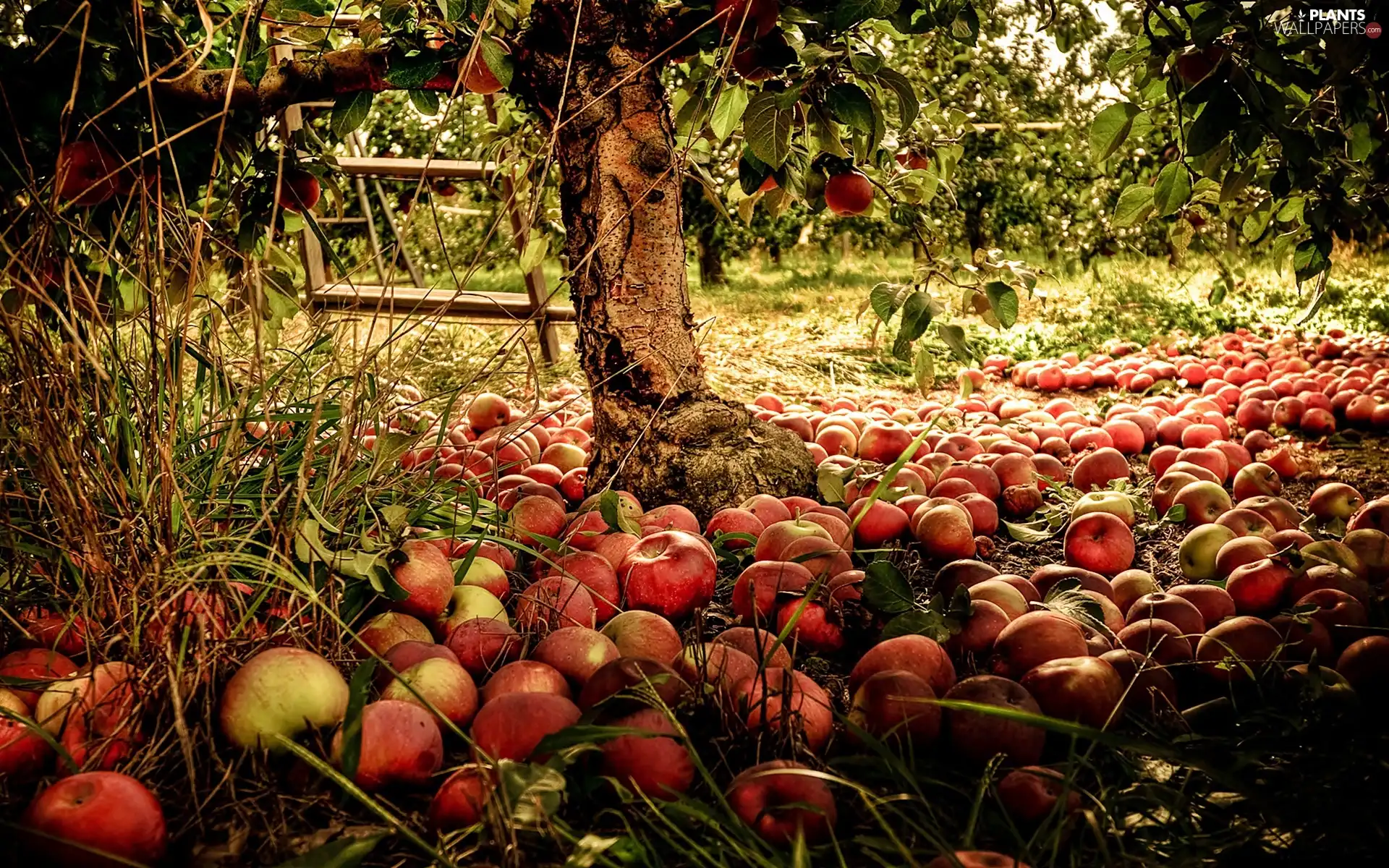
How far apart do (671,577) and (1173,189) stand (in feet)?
4.55

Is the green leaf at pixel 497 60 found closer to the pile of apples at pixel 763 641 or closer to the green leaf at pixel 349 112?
the green leaf at pixel 349 112

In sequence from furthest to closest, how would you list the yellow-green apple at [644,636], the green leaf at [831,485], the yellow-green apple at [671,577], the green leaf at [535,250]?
1. the green leaf at [535,250]
2. the green leaf at [831,485]
3. the yellow-green apple at [671,577]
4. the yellow-green apple at [644,636]

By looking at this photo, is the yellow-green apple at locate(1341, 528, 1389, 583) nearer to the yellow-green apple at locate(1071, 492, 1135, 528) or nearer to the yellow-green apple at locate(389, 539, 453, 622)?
the yellow-green apple at locate(1071, 492, 1135, 528)

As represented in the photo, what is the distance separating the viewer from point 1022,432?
326 centimetres

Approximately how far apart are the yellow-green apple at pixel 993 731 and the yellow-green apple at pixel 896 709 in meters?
0.03

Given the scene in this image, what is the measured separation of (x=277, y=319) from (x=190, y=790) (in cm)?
137

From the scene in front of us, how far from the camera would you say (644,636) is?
1.53 m

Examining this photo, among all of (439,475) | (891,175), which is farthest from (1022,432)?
(439,475)

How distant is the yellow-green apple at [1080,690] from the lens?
1.34 metres

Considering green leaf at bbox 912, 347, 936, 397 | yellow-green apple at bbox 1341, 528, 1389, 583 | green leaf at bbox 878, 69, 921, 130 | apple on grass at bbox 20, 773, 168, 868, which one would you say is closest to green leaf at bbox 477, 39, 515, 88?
green leaf at bbox 878, 69, 921, 130

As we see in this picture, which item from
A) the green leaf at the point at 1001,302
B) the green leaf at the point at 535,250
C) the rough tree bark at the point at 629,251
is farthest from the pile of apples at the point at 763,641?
the green leaf at the point at 535,250

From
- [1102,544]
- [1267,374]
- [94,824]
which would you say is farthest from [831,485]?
[1267,374]

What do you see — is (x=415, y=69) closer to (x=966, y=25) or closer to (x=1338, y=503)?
(x=966, y=25)

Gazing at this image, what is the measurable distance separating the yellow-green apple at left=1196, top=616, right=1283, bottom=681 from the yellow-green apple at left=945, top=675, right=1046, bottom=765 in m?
0.37
